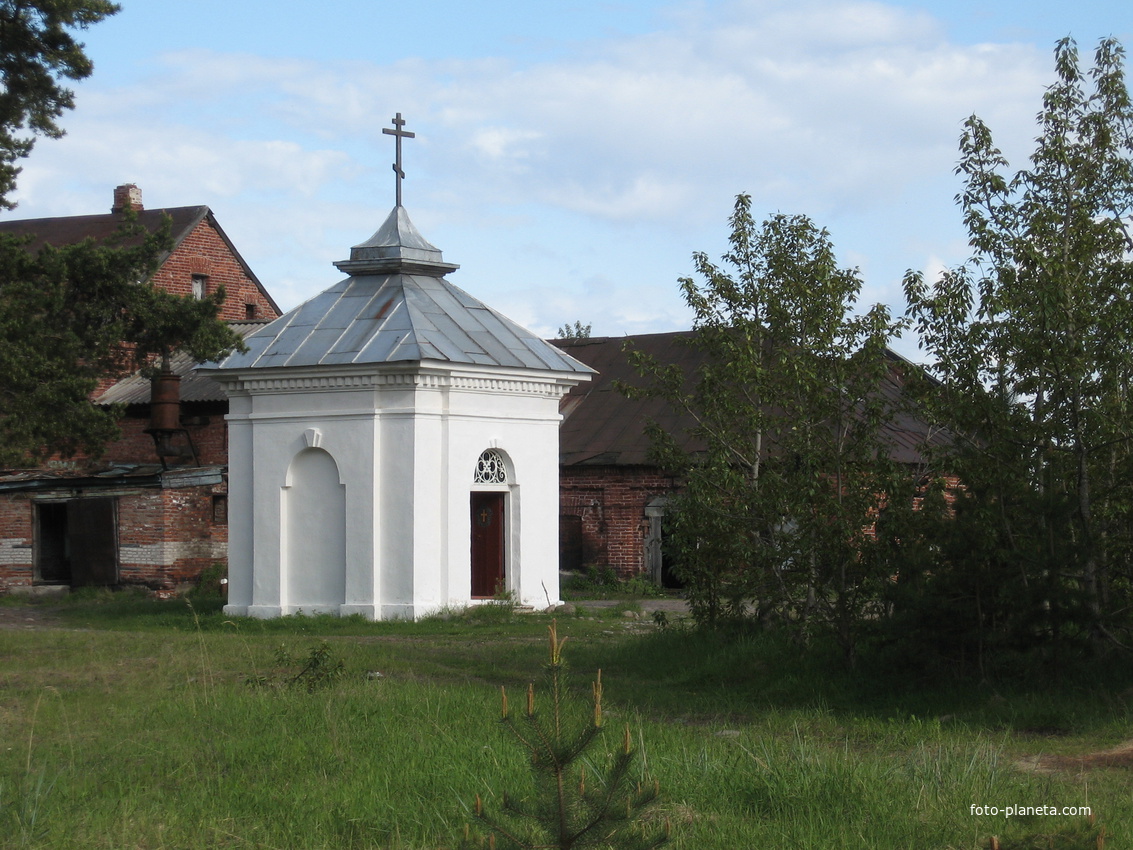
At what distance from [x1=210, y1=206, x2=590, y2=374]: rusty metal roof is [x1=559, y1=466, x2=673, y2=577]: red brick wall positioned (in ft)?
19.9

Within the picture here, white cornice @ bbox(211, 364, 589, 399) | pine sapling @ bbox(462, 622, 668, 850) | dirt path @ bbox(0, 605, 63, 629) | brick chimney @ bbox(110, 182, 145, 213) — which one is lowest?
dirt path @ bbox(0, 605, 63, 629)

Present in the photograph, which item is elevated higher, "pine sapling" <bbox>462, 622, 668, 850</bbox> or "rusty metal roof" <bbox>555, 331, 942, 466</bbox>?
"rusty metal roof" <bbox>555, 331, 942, 466</bbox>

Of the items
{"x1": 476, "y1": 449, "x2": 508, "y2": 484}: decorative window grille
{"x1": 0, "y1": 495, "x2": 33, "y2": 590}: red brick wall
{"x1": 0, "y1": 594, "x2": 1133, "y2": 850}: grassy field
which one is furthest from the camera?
{"x1": 0, "y1": 495, "x2": 33, "y2": 590}: red brick wall

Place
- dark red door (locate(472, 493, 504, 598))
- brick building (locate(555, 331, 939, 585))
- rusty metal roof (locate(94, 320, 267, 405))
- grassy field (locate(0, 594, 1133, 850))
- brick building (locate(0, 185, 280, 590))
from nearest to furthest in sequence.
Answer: grassy field (locate(0, 594, 1133, 850)) < dark red door (locate(472, 493, 504, 598)) < brick building (locate(0, 185, 280, 590)) < brick building (locate(555, 331, 939, 585)) < rusty metal roof (locate(94, 320, 267, 405))

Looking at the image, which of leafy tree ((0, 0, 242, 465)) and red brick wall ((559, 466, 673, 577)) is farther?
red brick wall ((559, 466, 673, 577))

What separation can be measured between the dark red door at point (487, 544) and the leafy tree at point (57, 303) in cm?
646

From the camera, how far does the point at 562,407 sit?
31.2 meters

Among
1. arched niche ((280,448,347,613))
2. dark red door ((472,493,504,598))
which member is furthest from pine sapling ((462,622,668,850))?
dark red door ((472,493,504,598))

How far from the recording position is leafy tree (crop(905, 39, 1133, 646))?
35.3ft

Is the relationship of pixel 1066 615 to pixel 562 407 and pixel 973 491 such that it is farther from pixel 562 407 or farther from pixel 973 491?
pixel 562 407

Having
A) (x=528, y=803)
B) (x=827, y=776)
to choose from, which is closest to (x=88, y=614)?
(x=827, y=776)

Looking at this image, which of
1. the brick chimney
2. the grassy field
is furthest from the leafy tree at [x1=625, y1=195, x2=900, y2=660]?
the brick chimney

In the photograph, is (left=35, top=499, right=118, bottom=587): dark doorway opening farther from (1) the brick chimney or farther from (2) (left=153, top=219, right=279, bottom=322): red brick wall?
(1) the brick chimney

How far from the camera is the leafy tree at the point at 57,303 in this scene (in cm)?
1322
